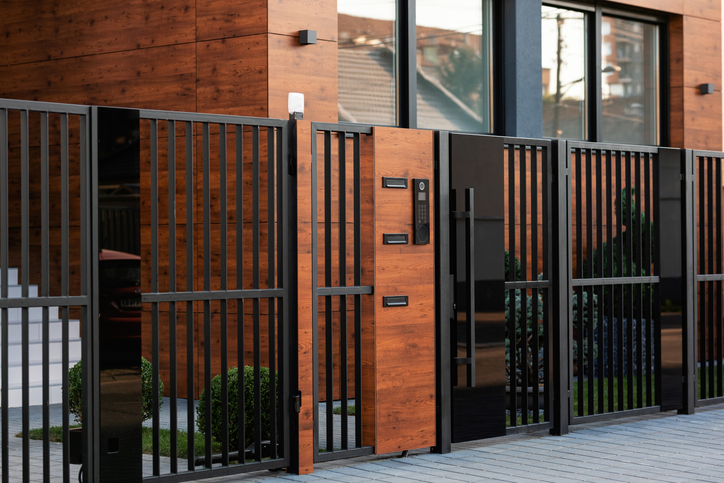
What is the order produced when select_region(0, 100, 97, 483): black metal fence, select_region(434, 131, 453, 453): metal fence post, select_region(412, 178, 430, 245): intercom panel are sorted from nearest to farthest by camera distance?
1. select_region(0, 100, 97, 483): black metal fence
2. select_region(412, 178, 430, 245): intercom panel
3. select_region(434, 131, 453, 453): metal fence post

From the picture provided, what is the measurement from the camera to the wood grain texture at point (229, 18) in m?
8.93

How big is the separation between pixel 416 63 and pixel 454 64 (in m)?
0.67

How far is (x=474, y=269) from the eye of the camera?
22.7ft

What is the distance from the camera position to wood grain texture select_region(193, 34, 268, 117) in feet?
29.2

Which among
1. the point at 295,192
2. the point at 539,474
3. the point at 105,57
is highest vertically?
the point at 105,57

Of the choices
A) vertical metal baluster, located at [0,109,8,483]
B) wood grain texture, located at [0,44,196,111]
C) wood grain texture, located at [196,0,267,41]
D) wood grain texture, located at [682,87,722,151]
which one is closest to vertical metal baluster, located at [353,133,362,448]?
vertical metal baluster, located at [0,109,8,483]

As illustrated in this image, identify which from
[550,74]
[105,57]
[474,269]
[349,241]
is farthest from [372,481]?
[550,74]

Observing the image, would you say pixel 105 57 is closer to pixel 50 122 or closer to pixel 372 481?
pixel 50 122

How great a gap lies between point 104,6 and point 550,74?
235 inches

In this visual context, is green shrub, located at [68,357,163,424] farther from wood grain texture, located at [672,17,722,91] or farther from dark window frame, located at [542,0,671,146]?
wood grain texture, located at [672,17,722,91]

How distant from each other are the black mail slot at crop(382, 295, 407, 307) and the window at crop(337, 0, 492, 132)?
387 cm

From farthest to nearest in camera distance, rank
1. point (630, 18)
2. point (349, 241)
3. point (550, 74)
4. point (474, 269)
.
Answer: point (630, 18)
point (550, 74)
point (349, 241)
point (474, 269)

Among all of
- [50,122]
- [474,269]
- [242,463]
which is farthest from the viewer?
[50,122]

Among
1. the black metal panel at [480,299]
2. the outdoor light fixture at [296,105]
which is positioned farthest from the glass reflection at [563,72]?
the outdoor light fixture at [296,105]
